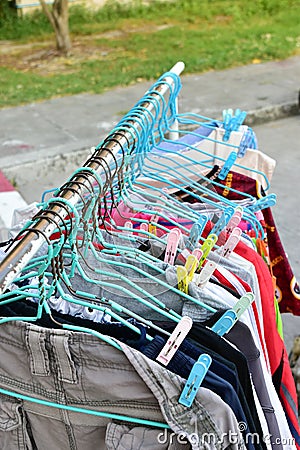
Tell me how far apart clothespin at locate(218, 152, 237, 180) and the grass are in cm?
473

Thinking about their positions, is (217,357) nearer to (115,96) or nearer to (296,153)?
(296,153)

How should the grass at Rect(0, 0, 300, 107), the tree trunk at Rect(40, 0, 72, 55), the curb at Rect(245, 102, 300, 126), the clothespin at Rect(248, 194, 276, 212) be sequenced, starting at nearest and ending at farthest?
the clothespin at Rect(248, 194, 276, 212) < the curb at Rect(245, 102, 300, 126) < the grass at Rect(0, 0, 300, 107) < the tree trunk at Rect(40, 0, 72, 55)

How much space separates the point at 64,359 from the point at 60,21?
751cm

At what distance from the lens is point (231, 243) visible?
1.70m

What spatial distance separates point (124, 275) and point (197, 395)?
1.43ft

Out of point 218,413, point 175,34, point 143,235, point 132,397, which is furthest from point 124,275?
point 175,34

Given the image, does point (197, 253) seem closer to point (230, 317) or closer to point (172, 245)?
point (172, 245)

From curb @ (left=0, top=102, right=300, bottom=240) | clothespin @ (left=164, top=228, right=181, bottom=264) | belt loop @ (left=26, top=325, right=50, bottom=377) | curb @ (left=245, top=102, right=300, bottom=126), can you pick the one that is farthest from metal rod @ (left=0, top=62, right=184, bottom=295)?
curb @ (left=245, top=102, right=300, bottom=126)

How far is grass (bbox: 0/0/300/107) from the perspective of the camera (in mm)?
7156

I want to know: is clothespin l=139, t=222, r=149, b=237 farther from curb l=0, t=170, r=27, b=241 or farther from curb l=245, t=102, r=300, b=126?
curb l=245, t=102, r=300, b=126

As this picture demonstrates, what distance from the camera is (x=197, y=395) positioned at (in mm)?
1253

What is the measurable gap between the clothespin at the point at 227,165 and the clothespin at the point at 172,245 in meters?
0.61

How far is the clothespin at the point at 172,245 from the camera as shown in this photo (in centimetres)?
161

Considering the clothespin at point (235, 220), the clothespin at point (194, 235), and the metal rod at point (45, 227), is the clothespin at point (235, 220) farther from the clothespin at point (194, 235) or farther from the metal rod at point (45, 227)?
the metal rod at point (45, 227)
